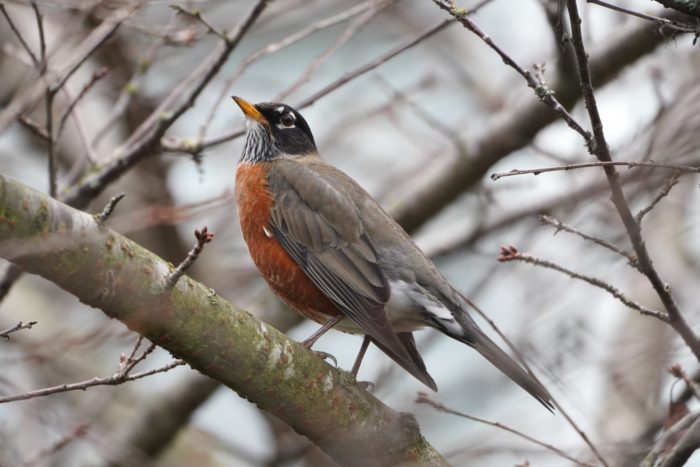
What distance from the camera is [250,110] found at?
5.74 meters

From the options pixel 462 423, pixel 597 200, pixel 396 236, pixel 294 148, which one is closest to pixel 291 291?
pixel 396 236

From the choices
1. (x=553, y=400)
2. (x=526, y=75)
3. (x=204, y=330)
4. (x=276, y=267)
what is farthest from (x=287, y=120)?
(x=526, y=75)

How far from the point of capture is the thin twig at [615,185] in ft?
8.87

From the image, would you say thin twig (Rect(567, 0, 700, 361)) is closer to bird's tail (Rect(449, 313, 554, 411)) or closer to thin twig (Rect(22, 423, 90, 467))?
bird's tail (Rect(449, 313, 554, 411))

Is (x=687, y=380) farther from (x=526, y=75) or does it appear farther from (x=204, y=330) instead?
(x=204, y=330)

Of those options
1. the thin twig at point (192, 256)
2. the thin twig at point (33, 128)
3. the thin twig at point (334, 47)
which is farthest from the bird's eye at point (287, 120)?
the thin twig at point (192, 256)

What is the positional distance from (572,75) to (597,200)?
3.39ft

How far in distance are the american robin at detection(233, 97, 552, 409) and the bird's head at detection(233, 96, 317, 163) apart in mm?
367

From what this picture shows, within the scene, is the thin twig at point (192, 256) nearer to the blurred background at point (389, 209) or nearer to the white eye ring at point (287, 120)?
the blurred background at point (389, 209)

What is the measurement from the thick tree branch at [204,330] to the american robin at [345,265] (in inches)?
20.1

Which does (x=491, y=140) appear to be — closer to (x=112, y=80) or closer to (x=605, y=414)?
(x=605, y=414)

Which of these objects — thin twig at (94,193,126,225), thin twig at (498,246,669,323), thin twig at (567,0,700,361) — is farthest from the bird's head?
thin twig at (567,0,700,361)

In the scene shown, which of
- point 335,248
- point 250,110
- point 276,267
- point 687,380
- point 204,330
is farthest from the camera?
point 250,110

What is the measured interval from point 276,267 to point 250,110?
58.9 inches
